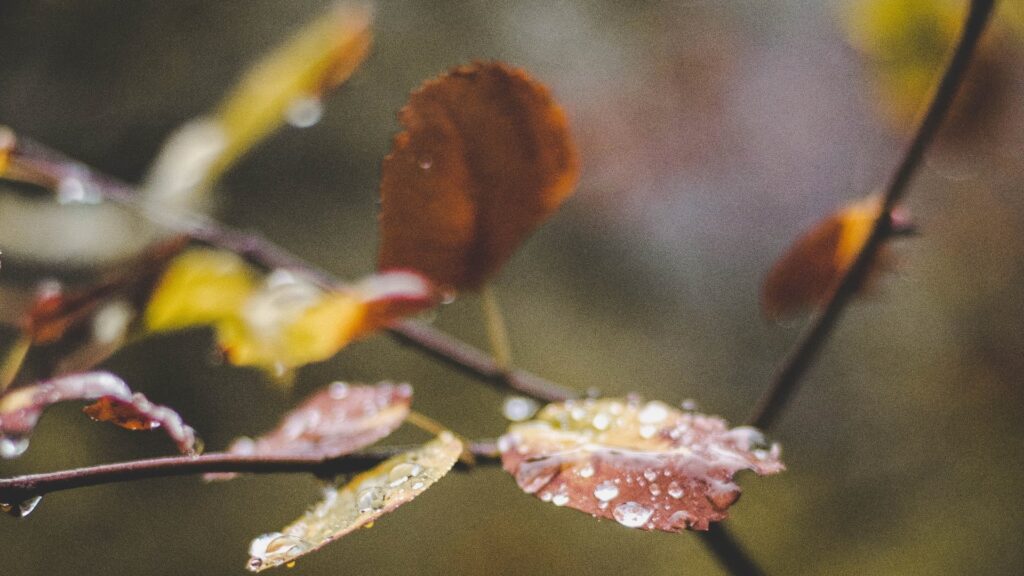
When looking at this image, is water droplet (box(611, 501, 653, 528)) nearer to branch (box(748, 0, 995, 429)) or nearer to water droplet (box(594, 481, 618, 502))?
water droplet (box(594, 481, 618, 502))

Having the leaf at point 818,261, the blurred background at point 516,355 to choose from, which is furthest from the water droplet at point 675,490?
the blurred background at point 516,355

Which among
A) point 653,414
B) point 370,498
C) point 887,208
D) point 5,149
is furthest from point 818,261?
point 5,149

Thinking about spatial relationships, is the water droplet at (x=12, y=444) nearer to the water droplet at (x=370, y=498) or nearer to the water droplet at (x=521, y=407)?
the water droplet at (x=370, y=498)

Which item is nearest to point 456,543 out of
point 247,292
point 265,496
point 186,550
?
point 265,496

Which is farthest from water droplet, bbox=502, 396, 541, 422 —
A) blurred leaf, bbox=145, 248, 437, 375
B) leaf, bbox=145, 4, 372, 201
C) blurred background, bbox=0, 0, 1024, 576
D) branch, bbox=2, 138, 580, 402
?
blurred background, bbox=0, 0, 1024, 576

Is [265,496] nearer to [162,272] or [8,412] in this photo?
[162,272]
